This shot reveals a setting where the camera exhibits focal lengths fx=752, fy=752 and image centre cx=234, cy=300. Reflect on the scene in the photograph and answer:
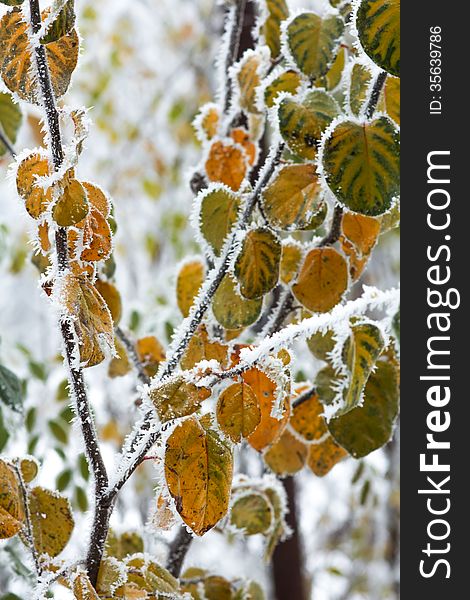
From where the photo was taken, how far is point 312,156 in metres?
0.46

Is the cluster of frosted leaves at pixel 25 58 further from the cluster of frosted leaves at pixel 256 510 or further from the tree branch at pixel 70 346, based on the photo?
the cluster of frosted leaves at pixel 256 510

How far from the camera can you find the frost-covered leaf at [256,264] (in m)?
0.45

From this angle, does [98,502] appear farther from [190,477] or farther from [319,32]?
[319,32]

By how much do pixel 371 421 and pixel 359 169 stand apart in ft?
0.59

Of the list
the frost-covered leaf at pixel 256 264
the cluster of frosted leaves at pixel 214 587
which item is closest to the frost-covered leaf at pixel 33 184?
the frost-covered leaf at pixel 256 264

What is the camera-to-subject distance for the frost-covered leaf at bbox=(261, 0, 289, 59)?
1.93 feet

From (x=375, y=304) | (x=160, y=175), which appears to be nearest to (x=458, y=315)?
(x=375, y=304)

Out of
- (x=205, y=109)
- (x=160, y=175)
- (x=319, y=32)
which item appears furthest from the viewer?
(x=160, y=175)

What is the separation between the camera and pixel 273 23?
587mm

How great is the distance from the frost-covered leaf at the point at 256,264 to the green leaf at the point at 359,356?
2.4 inches

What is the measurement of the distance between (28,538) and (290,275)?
10.1 inches

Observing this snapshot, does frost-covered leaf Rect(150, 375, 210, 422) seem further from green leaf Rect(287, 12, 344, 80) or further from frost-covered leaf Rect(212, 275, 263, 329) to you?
green leaf Rect(287, 12, 344, 80)

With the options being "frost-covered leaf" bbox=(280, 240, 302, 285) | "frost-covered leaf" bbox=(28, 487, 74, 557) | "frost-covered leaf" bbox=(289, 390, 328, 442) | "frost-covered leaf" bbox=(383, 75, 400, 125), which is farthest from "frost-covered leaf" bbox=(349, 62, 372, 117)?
"frost-covered leaf" bbox=(28, 487, 74, 557)

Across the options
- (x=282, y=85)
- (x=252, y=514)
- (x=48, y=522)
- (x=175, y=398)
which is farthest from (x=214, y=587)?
(x=282, y=85)
